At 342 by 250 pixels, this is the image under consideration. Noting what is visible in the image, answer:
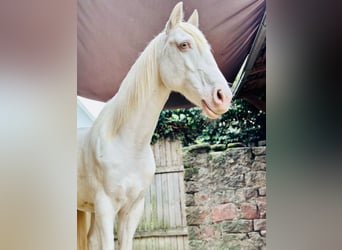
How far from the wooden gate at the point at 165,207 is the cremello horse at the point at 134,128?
0.09 feet

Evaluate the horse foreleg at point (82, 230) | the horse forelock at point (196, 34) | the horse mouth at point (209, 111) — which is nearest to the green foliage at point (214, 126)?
the horse mouth at point (209, 111)

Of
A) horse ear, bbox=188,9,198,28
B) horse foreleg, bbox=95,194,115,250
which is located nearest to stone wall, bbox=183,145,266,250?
horse foreleg, bbox=95,194,115,250

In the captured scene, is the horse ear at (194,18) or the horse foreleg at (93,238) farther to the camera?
the horse foreleg at (93,238)

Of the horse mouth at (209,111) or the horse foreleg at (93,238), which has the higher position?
the horse mouth at (209,111)

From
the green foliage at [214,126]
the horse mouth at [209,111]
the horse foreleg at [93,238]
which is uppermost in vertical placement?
the horse mouth at [209,111]

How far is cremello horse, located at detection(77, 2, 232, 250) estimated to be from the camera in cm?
135

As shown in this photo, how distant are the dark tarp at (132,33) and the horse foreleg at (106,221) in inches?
14.7

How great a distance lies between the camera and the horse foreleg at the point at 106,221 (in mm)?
1446

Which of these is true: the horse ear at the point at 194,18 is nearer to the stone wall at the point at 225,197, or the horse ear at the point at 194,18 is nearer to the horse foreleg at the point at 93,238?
the stone wall at the point at 225,197

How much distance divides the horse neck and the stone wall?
0.59 ft

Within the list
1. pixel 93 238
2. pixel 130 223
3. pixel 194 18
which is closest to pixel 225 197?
pixel 130 223

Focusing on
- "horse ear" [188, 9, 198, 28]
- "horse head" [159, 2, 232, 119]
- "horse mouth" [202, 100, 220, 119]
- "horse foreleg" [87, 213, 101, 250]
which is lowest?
"horse foreleg" [87, 213, 101, 250]

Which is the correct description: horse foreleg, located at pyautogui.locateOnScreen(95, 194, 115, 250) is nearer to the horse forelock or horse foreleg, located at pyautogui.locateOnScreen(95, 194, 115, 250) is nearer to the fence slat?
the fence slat
